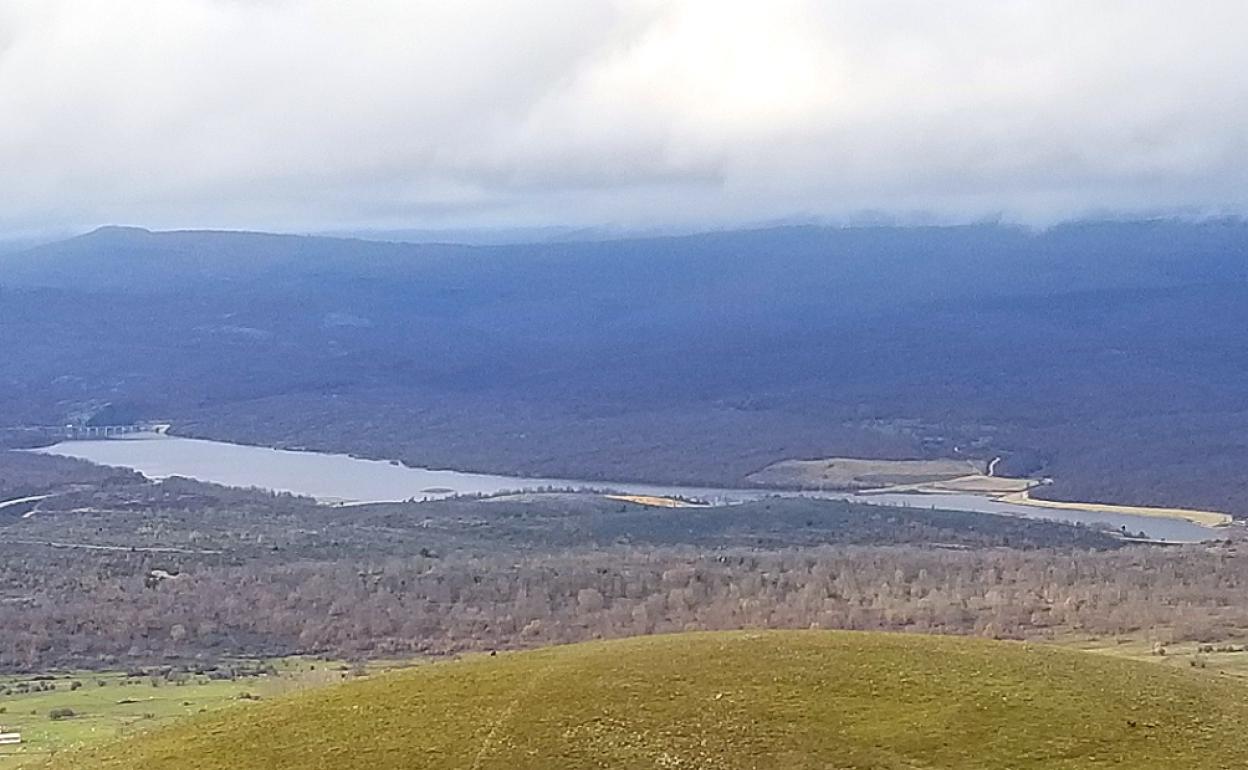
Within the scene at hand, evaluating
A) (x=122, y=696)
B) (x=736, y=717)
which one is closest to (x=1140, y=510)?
(x=122, y=696)

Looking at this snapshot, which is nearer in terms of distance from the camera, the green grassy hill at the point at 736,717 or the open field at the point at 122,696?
the green grassy hill at the point at 736,717

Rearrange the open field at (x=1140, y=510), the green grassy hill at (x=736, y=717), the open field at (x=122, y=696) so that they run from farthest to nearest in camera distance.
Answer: the open field at (x=1140, y=510) → the open field at (x=122, y=696) → the green grassy hill at (x=736, y=717)

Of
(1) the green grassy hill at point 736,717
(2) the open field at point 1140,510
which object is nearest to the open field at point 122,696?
(1) the green grassy hill at point 736,717

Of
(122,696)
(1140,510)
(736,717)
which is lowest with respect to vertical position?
(1140,510)

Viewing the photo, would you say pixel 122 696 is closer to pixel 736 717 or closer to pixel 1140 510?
pixel 736 717

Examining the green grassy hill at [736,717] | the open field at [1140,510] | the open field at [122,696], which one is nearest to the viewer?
the green grassy hill at [736,717]

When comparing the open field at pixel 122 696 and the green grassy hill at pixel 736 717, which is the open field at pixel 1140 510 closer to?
the open field at pixel 122 696

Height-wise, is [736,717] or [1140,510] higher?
[736,717]
